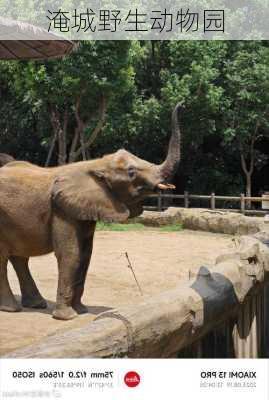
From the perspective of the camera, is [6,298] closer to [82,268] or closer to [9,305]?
[9,305]

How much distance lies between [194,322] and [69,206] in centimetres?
271

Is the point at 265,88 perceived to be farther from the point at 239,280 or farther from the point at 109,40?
the point at 239,280

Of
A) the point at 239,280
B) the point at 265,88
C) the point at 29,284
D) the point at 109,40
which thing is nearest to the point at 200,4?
the point at 265,88

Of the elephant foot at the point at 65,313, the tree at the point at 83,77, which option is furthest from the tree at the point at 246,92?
the elephant foot at the point at 65,313

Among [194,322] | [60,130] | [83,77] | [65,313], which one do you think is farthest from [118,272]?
[60,130]

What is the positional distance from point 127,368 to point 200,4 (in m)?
20.4

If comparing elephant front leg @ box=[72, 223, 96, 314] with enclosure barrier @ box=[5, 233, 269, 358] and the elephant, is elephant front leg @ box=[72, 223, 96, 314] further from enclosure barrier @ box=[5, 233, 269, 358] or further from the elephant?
enclosure barrier @ box=[5, 233, 269, 358]

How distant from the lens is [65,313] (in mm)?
6254

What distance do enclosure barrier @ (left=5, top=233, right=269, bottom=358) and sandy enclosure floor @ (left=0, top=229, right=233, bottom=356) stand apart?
21.4 inches

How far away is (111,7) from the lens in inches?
728

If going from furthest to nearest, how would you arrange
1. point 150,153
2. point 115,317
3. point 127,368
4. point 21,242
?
point 150,153, point 21,242, point 115,317, point 127,368

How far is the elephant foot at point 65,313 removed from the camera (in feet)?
20.4

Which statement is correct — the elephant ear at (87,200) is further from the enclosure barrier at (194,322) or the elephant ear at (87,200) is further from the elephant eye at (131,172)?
the enclosure barrier at (194,322)

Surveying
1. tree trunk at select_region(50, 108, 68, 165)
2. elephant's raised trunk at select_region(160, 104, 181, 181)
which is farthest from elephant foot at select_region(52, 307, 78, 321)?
tree trunk at select_region(50, 108, 68, 165)
